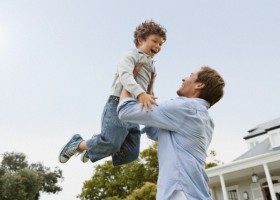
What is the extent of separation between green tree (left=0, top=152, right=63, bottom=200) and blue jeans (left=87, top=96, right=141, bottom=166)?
27502 mm

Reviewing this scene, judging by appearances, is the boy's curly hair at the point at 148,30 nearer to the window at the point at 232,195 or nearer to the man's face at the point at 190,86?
the man's face at the point at 190,86

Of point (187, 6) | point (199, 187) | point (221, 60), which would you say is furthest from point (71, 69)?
point (199, 187)

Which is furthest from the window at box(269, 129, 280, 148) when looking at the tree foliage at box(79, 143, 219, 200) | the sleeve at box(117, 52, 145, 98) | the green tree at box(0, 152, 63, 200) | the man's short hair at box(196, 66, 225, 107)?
the green tree at box(0, 152, 63, 200)

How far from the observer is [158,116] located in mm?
2635

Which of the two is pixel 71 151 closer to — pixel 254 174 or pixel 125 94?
pixel 125 94

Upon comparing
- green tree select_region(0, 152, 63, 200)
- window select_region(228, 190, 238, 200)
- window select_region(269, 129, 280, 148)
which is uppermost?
green tree select_region(0, 152, 63, 200)

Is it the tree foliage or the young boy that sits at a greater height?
the tree foliage

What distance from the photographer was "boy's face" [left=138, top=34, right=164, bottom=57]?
3271mm

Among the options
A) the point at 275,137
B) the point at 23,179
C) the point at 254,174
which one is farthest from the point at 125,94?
the point at 23,179

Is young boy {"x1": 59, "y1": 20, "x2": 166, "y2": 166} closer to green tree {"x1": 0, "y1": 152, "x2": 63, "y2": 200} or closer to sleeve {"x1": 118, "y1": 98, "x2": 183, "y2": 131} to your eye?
sleeve {"x1": 118, "y1": 98, "x2": 183, "y2": 131}

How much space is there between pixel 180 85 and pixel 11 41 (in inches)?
492

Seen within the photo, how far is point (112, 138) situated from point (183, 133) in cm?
68

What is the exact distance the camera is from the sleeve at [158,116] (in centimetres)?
263

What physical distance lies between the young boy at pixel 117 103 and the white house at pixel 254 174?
15.7 meters
